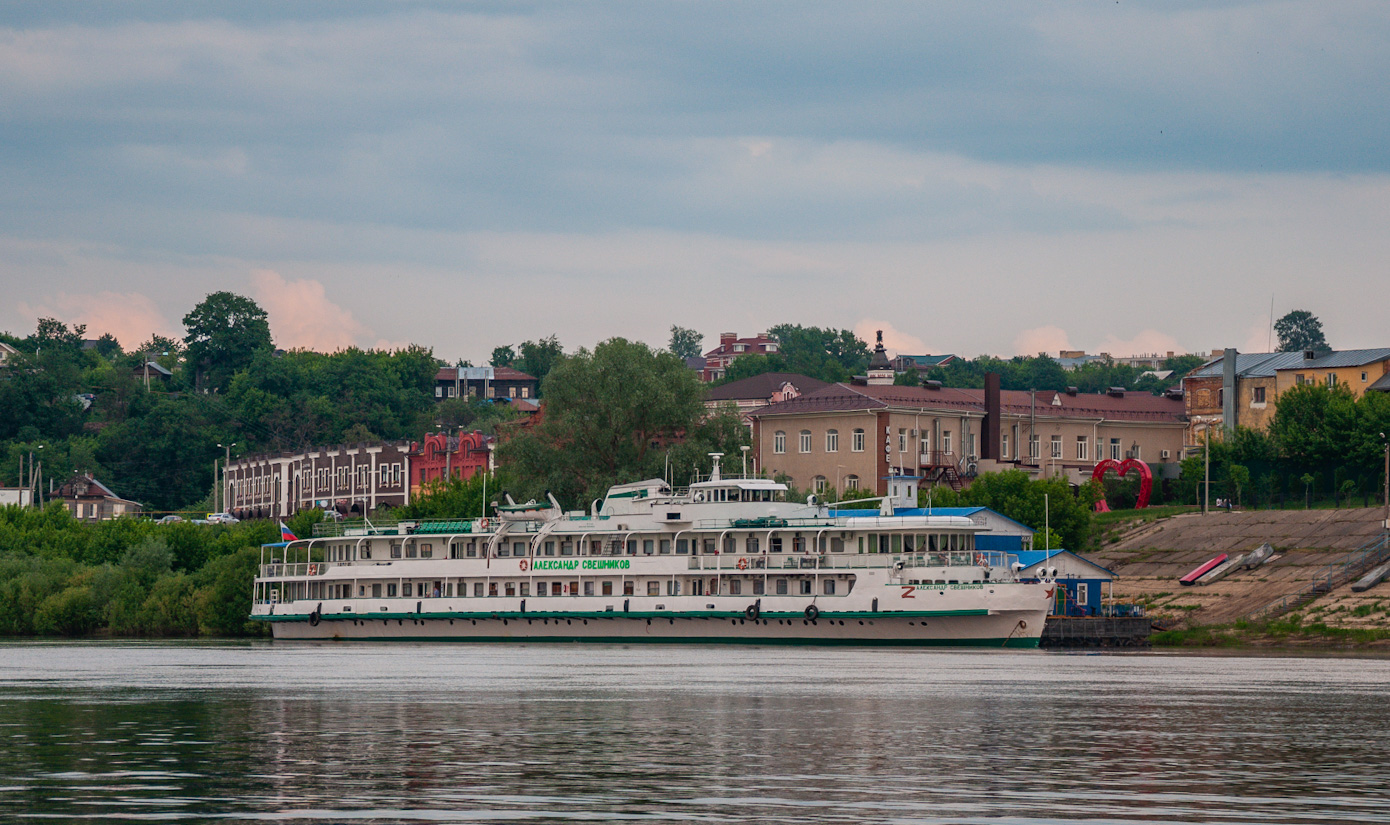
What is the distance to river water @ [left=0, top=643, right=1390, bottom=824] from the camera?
70.3 feet

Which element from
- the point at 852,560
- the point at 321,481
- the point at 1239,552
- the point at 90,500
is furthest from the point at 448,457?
the point at 852,560

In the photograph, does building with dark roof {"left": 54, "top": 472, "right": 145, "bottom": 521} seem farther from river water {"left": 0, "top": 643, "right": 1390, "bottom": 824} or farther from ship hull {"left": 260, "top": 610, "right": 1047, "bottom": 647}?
river water {"left": 0, "top": 643, "right": 1390, "bottom": 824}

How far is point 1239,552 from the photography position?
3772 inches

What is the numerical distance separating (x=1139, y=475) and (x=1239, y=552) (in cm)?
2783

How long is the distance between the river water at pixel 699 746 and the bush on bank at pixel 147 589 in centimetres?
4573

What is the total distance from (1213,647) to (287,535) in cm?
4574

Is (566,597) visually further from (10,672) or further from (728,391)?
(728,391)

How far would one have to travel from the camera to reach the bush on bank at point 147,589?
9900 centimetres

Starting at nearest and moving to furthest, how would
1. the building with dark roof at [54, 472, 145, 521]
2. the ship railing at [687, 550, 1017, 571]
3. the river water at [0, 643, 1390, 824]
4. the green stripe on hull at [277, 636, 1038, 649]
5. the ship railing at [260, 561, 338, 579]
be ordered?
the river water at [0, 643, 1390, 824] → the green stripe on hull at [277, 636, 1038, 649] → the ship railing at [687, 550, 1017, 571] → the ship railing at [260, 561, 338, 579] → the building with dark roof at [54, 472, 145, 521]

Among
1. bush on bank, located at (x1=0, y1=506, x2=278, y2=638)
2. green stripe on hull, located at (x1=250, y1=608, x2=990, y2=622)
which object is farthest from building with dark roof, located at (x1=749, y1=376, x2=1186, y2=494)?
green stripe on hull, located at (x1=250, y1=608, x2=990, y2=622)

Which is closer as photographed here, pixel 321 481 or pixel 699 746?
pixel 699 746

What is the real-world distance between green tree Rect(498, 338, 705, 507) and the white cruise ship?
640 inches

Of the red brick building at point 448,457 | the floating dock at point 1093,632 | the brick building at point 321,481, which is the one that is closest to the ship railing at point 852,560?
the floating dock at point 1093,632

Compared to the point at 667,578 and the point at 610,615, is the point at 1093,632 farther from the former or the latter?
the point at 610,615
